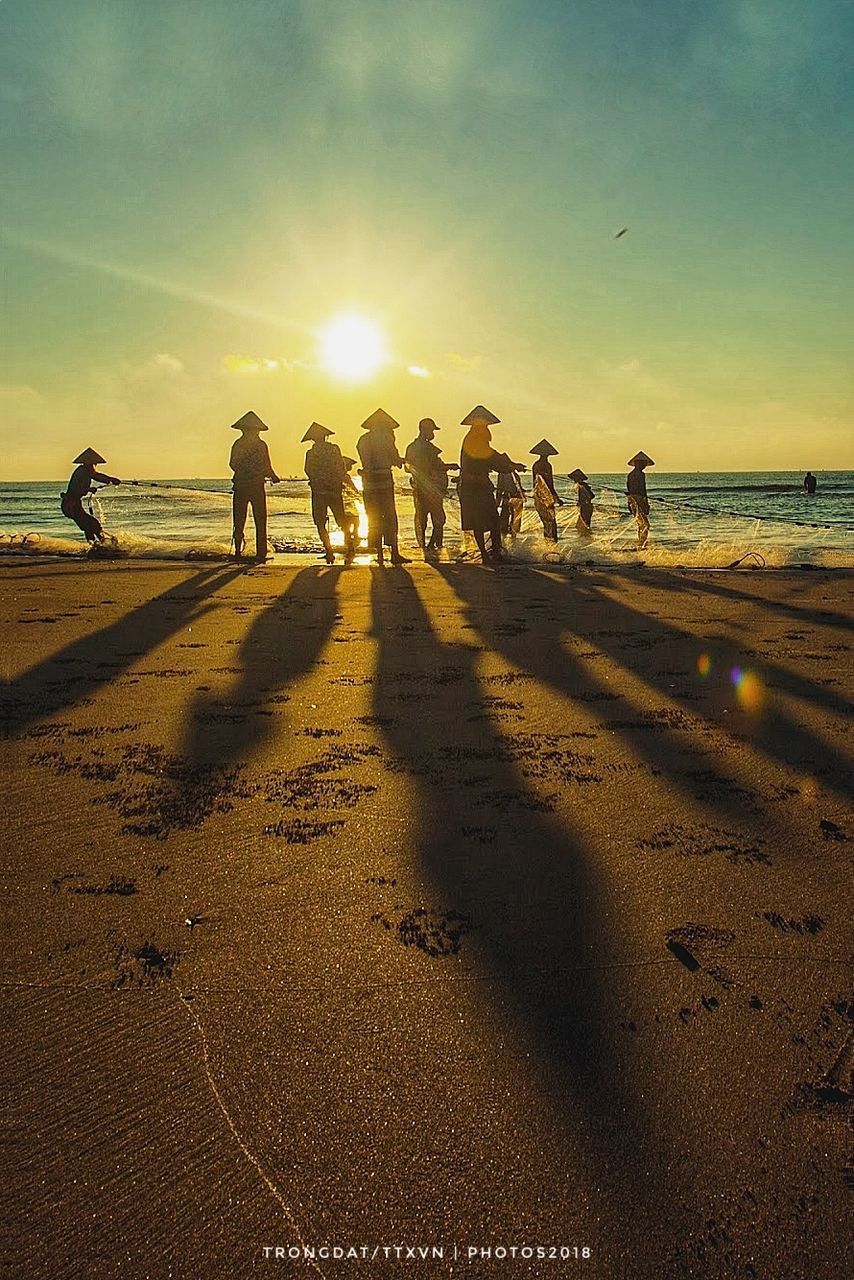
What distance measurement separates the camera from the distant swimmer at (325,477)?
13648 millimetres

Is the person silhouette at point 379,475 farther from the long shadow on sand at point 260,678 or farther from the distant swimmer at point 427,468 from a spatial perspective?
the long shadow on sand at point 260,678

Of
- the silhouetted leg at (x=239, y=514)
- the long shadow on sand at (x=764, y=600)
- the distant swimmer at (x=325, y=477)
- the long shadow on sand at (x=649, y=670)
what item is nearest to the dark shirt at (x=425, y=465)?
the distant swimmer at (x=325, y=477)

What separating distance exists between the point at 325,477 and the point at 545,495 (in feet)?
17.6

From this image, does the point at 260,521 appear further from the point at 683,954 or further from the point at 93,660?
the point at 683,954

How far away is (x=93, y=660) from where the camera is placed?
5281 mm

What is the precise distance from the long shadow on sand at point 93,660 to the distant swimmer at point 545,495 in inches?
405

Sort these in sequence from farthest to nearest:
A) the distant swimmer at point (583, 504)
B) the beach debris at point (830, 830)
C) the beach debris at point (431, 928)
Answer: the distant swimmer at point (583, 504) < the beach debris at point (830, 830) < the beach debris at point (431, 928)

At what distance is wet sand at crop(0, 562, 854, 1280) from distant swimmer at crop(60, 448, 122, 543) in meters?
11.2

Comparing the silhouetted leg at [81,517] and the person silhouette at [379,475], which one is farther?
the silhouetted leg at [81,517]

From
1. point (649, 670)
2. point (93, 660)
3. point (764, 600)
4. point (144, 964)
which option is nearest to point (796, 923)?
point (144, 964)

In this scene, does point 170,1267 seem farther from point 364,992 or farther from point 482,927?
point 482,927

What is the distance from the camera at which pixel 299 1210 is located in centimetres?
132

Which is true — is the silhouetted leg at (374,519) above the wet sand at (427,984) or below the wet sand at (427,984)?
above

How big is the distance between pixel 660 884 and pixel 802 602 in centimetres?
631
